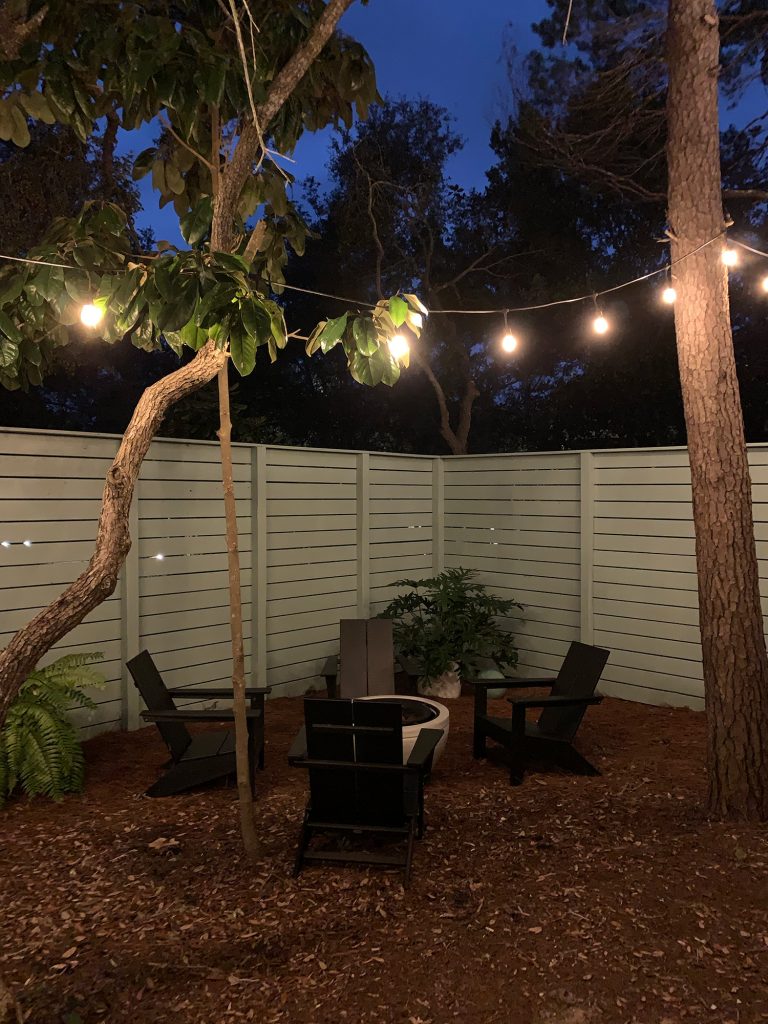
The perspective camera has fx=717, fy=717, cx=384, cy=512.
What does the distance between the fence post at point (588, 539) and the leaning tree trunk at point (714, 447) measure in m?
2.85

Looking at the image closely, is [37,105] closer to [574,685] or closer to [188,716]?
[188,716]

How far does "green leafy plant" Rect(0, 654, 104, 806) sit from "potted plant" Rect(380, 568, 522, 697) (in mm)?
3080

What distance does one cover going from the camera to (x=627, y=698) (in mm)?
6414

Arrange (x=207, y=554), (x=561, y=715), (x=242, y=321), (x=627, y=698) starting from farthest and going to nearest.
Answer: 1. (x=627, y=698)
2. (x=207, y=554)
3. (x=561, y=715)
4. (x=242, y=321)

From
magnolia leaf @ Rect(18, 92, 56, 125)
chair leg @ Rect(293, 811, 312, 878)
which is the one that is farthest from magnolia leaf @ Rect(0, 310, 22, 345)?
chair leg @ Rect(293, 811, 312, 878)

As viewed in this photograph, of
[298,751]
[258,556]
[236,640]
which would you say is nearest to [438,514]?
[258,556]

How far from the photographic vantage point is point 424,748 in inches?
141

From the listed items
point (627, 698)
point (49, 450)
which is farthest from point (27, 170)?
point (627, 698)

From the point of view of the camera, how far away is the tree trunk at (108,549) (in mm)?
2971

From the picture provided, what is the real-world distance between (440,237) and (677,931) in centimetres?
1202

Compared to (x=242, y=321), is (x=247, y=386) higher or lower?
higher

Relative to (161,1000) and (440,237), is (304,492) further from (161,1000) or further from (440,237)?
(440,237)

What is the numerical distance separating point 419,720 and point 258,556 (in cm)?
243

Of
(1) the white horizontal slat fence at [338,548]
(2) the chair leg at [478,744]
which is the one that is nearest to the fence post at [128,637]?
(1) the white horizontal slat fence at [338,548]
